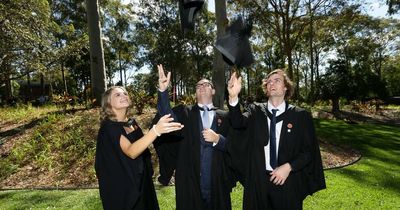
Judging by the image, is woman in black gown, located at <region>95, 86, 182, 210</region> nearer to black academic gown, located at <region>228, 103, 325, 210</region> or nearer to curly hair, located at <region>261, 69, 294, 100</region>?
black academic gown, located at <region>228, 103, 325, 210</region>

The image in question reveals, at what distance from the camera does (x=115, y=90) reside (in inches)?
160

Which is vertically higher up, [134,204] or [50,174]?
[134,204]

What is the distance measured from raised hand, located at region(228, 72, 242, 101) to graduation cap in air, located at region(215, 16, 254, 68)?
146mm

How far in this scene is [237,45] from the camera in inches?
157

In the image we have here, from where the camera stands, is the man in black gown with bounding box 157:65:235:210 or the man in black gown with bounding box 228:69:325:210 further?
the man in black gown with bounding box 157:65:235:210

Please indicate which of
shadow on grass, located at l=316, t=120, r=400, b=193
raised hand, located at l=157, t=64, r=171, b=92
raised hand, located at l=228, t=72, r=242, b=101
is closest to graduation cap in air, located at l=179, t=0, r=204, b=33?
raised hand, located at l=157, t=64, r=171, b=92

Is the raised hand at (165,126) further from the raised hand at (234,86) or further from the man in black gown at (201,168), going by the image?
the man in black gown at (201,168)

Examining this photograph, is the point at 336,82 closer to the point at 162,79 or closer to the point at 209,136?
the point at 209,136

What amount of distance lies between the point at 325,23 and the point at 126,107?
31.2 metres

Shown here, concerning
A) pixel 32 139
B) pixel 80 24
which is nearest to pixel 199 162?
pixel 32 139

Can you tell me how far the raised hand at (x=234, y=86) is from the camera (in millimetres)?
4039

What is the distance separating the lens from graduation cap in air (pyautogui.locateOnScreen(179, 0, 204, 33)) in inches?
163

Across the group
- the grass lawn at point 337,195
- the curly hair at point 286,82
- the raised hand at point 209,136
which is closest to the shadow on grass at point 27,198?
the grass lawn at point 337,195

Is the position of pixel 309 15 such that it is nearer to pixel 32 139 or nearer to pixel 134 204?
pixel 32 139
